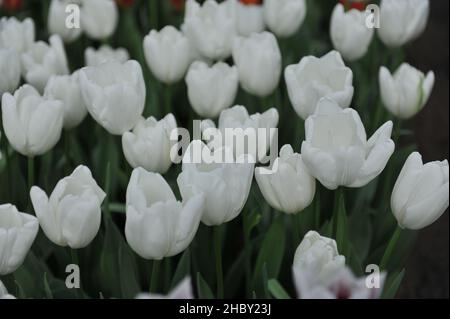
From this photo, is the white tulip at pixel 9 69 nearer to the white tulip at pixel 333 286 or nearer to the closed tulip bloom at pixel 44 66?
the closed tulip bloom at pixel 44 66

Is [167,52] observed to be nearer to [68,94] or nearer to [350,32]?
[68,94]

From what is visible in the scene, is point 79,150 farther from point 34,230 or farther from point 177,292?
point 177,292

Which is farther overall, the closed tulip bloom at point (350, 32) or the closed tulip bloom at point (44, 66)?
the closed tulip bloom at point (350, 32)

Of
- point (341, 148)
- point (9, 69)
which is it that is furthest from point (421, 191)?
point (9, 69)

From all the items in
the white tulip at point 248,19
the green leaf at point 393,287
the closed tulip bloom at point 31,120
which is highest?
the white tulip at point 248,19

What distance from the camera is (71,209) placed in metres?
1.03

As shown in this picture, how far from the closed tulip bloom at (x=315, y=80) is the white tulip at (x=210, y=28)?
0.30m

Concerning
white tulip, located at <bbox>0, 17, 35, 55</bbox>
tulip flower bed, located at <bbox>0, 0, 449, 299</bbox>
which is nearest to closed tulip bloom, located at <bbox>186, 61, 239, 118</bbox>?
tulip flower bed, located at <bbox>0, 0, 449, 299</bbox>

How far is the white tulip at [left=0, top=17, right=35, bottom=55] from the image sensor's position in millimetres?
1552

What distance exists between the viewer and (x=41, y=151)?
4.13ft

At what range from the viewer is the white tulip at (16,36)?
61.1 inches

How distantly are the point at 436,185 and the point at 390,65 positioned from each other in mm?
965

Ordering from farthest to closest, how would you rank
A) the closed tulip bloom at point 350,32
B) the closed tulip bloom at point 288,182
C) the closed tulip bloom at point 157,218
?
1. the closed tulip bloom at point 350,32
2. the closed tulip bloom at point 288,182
3. the closed tulip bloom at point 157,218

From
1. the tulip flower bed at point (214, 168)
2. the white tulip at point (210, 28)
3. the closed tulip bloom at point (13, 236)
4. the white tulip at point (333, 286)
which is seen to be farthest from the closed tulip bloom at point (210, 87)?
the white tulip at point (333, 286)
